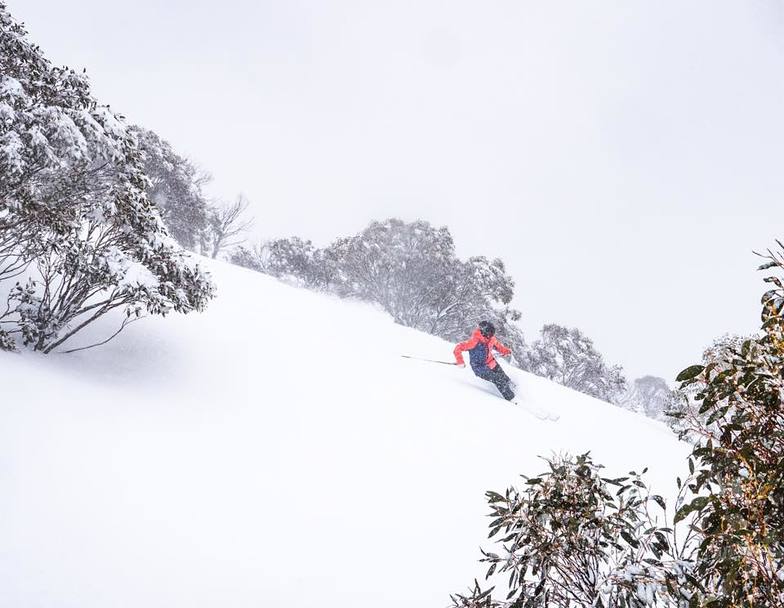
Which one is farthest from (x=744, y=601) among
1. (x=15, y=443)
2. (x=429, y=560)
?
(x=15, y=443)

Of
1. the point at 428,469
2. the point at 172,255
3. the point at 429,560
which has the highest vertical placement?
the point at 172,255

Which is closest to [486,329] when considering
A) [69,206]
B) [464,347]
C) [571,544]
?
[464,347]

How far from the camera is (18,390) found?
411cm

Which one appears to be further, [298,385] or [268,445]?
[298,385]

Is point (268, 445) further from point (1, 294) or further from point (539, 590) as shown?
point (1, 294)

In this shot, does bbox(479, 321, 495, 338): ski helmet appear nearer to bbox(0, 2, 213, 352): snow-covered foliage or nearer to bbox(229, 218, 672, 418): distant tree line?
bbox(0, 2, 213, 352): snow-covered foliage

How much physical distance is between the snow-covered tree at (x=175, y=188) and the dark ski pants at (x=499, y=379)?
1945cm

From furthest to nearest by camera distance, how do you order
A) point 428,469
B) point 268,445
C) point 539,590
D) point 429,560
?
point 428,469, point 268,445, point 429,560, point 539,590

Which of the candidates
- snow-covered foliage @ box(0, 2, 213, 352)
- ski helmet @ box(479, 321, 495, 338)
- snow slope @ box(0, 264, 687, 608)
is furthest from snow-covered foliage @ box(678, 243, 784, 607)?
ski helmet @ box(479, 321, 495, 338)

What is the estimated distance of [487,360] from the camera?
9.48 m

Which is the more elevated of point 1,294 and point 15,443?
point 1,294

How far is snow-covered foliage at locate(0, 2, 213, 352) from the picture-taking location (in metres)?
5.24

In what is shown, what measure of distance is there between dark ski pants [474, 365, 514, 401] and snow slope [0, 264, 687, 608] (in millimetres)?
1113

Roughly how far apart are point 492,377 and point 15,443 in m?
7.93
